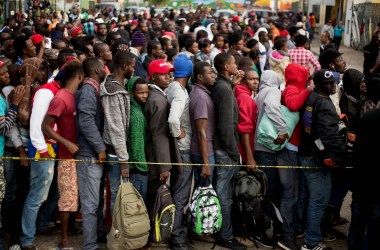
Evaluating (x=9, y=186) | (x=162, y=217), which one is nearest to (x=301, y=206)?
(x=162, y=217)

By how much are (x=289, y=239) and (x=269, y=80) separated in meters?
1.79

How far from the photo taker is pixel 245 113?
559cm

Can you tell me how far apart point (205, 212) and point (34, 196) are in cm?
163

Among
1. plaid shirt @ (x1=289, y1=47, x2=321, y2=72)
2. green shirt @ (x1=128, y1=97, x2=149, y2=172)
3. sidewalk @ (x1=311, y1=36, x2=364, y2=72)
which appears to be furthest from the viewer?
sidewalk @ (x1=311, y1=36, x2=364, y2=72)

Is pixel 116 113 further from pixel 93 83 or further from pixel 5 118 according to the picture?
pixel 5 118

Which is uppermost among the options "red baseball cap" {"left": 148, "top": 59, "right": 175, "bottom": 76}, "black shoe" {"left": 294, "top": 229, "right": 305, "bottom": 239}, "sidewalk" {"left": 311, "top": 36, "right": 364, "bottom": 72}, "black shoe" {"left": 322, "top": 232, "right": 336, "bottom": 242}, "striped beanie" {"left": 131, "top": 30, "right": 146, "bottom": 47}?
"red baseball cap" {"left": 148, "top": 59, "right": 175, "bottom": 76}

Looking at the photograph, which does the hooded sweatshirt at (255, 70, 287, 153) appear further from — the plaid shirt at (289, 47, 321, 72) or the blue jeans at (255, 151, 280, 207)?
the plaid shirt at (289, 47, 321, 72)

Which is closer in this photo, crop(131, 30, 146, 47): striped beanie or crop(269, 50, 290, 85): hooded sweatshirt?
crop(269, 50, 290, 85): hooded sweatshirt

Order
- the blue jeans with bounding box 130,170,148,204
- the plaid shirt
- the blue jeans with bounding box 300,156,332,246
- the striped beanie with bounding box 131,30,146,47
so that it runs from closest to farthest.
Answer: the blue jeans with bounding box 130,170,148,204, the blue jeans with bounding box 300,156,332,246, the plaid shirt, the striped beanie with bounding box 131,30,146,47

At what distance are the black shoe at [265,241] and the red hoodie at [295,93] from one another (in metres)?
1.00

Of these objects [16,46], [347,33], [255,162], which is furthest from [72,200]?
[347,33]

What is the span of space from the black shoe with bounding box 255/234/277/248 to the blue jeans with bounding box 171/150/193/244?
77 cm

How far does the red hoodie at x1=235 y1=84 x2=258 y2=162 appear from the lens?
554cm

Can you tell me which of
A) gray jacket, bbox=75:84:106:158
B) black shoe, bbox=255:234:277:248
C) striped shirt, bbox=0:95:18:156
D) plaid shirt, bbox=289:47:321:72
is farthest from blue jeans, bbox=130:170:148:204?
plaid shirt, bbox=289:47:321:72
